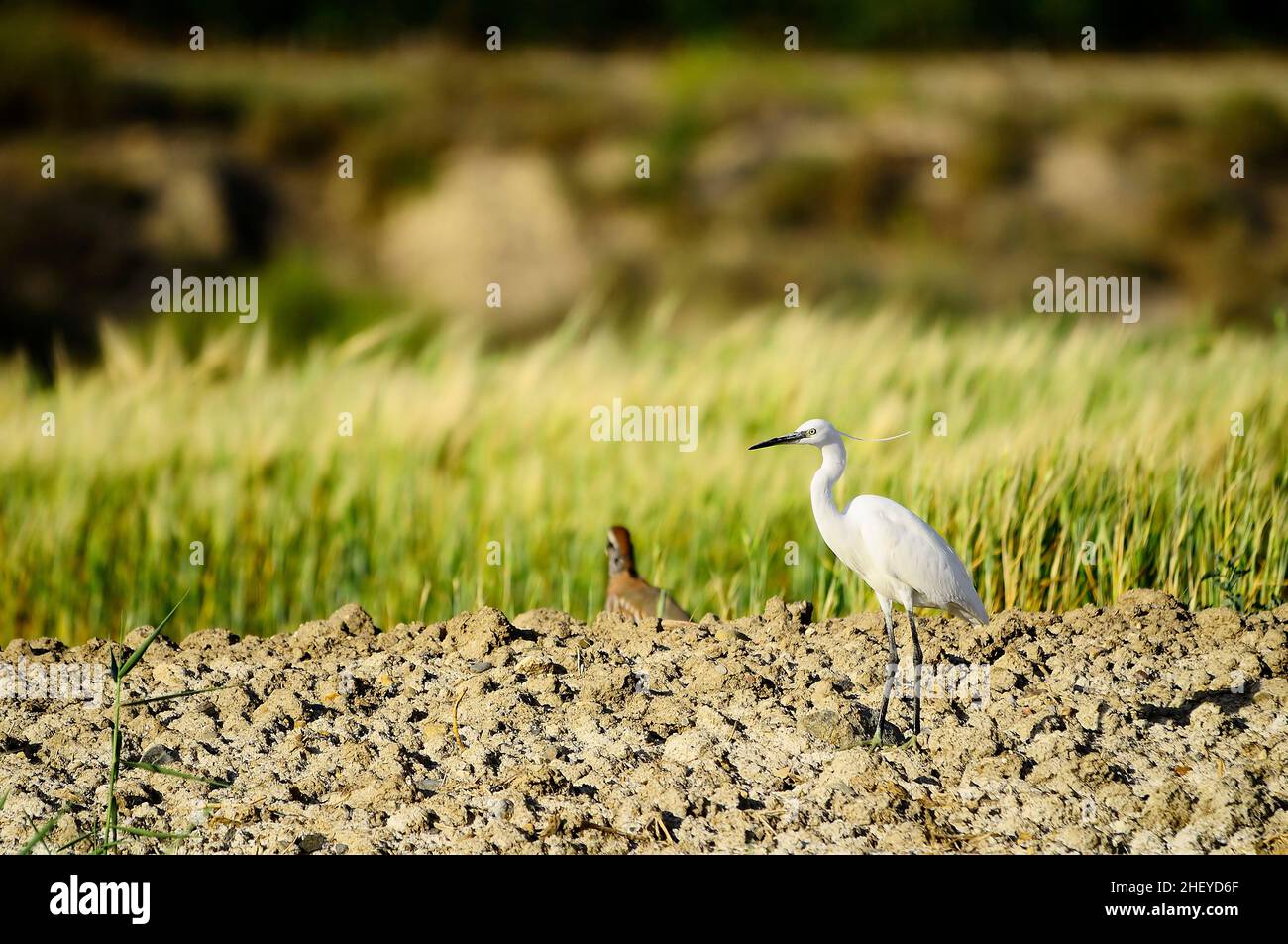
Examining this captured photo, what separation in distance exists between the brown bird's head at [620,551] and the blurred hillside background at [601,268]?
0.74 ft

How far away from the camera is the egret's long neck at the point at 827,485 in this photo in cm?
377

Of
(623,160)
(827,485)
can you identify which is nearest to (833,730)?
(827,485)

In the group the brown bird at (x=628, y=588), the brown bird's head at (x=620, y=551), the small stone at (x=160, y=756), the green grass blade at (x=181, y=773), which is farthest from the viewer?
the brown bird's head at (x=620, y=551)

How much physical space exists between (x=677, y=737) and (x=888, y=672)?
0.57 meters

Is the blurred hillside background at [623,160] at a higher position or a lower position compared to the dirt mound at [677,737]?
higher

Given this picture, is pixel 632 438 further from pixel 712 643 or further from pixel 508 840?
pixel 508 840

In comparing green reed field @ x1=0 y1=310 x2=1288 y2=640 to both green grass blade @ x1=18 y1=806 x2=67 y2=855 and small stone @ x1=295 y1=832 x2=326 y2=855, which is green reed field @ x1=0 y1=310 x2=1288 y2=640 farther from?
green grass blade @ x1=18 y1=806 x2=67 y2=855

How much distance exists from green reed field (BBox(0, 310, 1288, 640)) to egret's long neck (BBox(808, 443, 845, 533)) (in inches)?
32.8

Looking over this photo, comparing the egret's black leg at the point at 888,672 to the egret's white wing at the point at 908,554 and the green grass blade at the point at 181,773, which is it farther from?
the green grass blade at the point at 181,773

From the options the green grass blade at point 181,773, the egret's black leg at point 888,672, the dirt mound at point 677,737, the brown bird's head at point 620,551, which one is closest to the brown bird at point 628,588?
the brown bird's head at point 620,551

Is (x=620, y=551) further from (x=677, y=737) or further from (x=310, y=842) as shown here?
(x=310, y=842)

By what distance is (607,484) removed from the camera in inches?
201

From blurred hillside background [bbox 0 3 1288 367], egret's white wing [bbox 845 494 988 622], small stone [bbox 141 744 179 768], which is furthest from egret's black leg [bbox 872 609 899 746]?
blurred hillside background [bbox 0 3 1288 367]

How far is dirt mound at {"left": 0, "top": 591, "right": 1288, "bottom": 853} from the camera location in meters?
3.27
